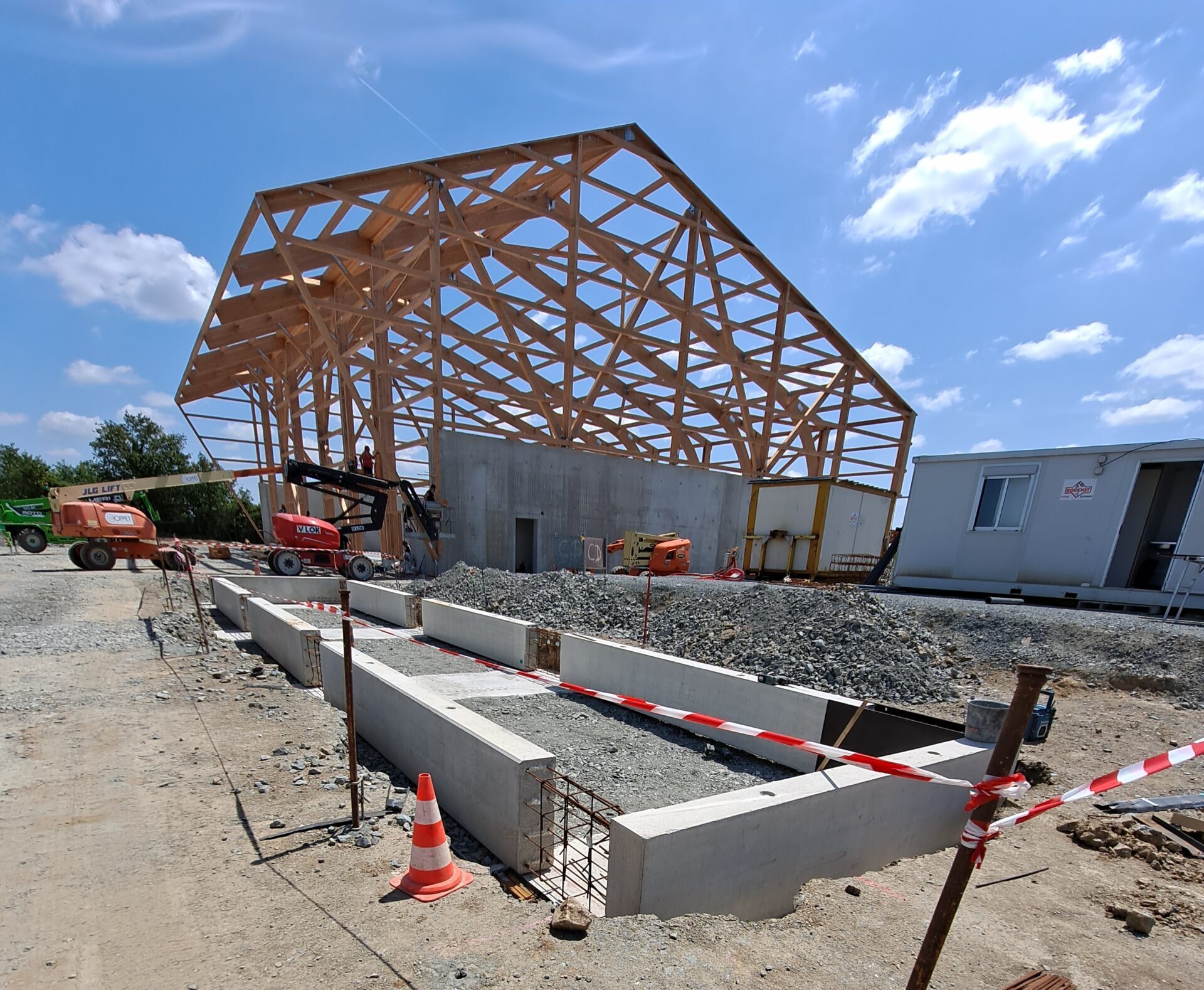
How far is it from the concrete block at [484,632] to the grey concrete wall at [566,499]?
16.0 ft

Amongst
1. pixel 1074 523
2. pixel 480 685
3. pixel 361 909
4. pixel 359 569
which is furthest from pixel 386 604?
pixel 1074 523

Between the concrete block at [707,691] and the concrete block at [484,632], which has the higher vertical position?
the concrete block at [707,691]

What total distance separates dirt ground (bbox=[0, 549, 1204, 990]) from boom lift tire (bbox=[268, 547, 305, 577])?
10.0 meters

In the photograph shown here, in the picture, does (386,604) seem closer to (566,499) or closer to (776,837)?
(566,499)

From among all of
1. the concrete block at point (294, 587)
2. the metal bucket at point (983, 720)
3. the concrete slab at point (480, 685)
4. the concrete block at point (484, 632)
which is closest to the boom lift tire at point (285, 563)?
the concrete block at point (294, 587)

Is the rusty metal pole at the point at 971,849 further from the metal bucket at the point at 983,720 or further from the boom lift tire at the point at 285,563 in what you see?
the boom lift tire at the point at 285,563

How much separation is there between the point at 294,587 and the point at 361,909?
41.2 feet

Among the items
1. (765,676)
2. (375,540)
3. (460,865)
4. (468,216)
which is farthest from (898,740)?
(375,540)

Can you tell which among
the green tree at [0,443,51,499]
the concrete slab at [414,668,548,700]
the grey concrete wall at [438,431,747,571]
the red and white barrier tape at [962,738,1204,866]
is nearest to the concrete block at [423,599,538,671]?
the concrete slab at [414,668,548,700]

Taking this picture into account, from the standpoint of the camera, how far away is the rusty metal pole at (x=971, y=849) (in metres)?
1.67

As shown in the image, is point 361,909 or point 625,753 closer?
point 361,909

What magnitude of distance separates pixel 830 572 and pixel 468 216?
14.8 meters

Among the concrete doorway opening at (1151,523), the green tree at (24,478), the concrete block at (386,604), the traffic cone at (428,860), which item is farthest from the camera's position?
the green tree at (24,478)

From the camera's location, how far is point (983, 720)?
160 inches
